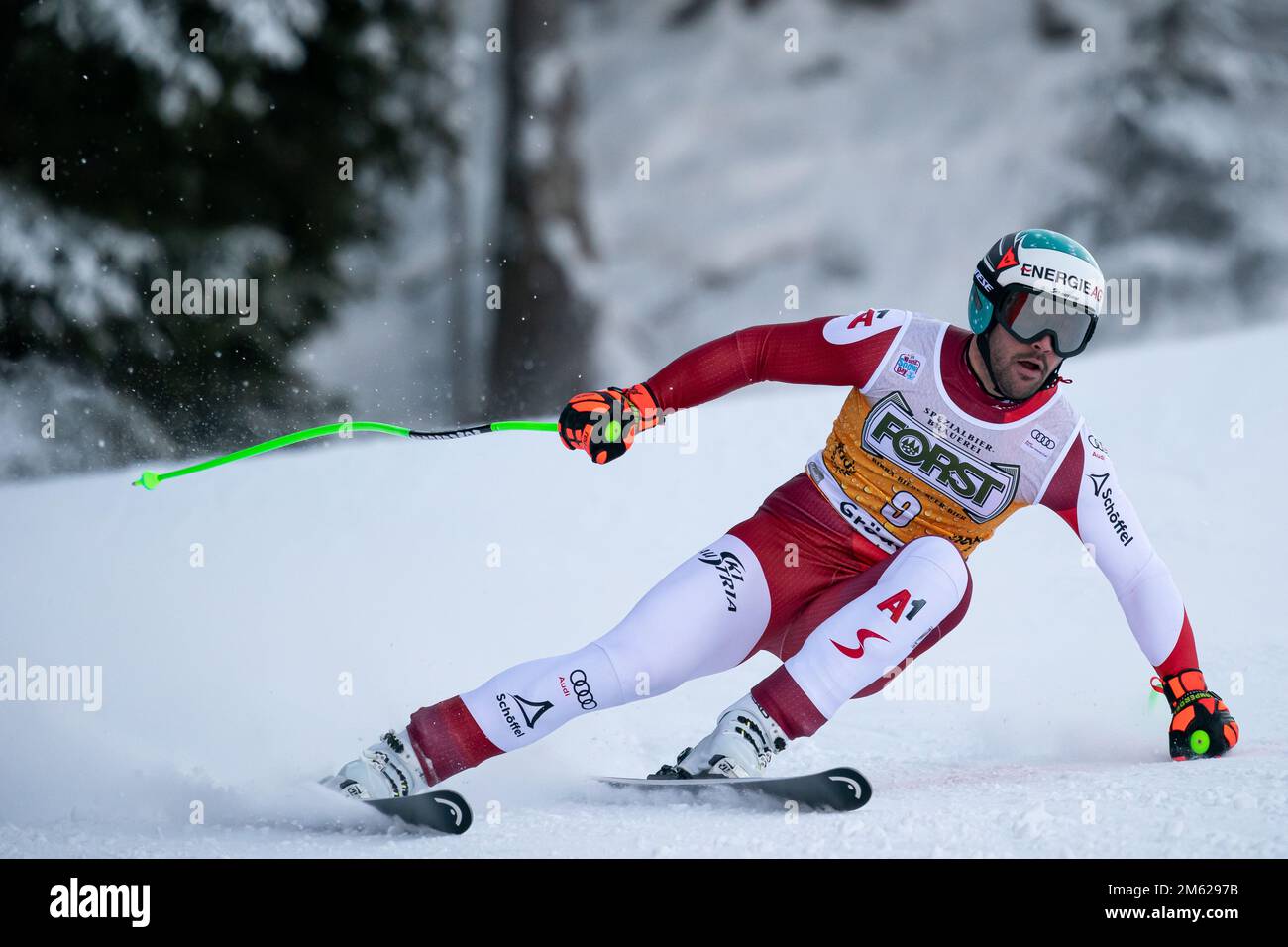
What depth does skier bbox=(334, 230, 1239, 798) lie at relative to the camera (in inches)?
118

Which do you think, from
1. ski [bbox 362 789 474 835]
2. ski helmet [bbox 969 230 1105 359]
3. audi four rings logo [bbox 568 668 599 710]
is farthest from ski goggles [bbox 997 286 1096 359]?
ski [bbox 362 789 474 835]

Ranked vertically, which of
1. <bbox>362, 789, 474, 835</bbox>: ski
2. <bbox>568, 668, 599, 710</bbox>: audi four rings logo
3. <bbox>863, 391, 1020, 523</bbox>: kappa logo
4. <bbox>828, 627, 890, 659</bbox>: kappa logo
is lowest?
<bbox>362, 789, 474, 835</bbox>: ski

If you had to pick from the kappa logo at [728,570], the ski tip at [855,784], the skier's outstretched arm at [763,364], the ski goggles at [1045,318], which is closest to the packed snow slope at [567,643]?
the ski tip at [855,784]

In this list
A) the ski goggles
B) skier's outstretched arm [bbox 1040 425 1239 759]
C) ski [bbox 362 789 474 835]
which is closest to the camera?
ski [bbox 362 789 474 835]

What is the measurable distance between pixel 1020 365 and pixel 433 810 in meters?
1.54

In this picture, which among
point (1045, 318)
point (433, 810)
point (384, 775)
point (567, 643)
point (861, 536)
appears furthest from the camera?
point (567, 643)

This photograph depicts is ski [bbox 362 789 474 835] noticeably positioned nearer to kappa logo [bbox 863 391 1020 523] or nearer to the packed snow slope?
the packed snow slope

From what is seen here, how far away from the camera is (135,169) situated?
894 centimetres

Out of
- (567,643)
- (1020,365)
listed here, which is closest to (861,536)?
(1020,365)

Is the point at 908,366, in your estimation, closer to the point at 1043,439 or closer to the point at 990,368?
the point at 990,368

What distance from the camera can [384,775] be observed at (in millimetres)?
2961

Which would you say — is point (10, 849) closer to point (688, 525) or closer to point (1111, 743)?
point (1111, 743)

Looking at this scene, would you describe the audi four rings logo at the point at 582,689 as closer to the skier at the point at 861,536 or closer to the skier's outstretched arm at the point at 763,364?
the skier at the point at 861,536

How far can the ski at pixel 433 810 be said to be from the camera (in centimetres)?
281
